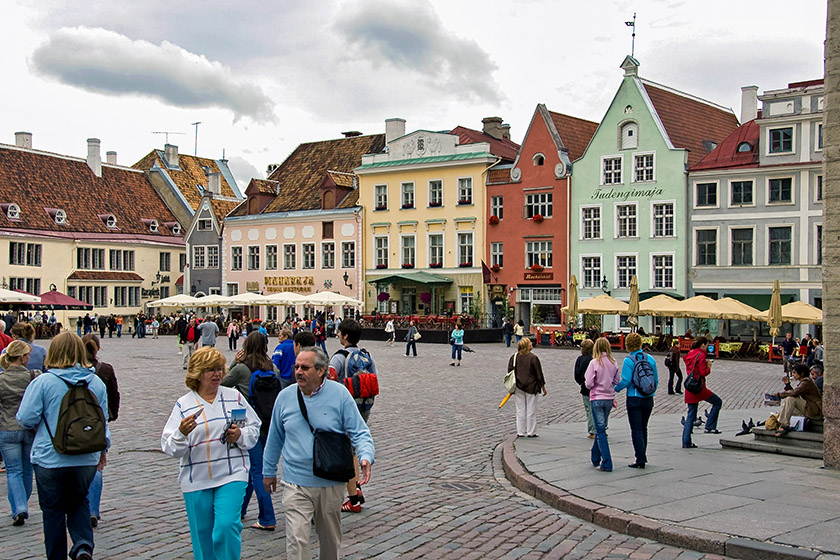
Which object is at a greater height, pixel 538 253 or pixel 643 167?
pixel 643 167

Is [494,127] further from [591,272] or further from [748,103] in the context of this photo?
[748,103]

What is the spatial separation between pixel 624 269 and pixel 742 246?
593cm

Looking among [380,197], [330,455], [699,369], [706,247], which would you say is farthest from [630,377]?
[380,197]

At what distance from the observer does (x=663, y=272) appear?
145ft

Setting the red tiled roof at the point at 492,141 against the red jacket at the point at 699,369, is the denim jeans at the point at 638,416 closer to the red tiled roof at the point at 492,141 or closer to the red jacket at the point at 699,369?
the red jacket at the point at 699,369

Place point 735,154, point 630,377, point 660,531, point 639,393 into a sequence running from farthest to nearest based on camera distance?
1. point 735,154
2. point 630,377
3. point 639,393
4. point 660,531

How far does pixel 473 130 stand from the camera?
5669cm

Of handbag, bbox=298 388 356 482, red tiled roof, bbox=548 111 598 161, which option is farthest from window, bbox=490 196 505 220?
handbag, bbox=298 388 356 482

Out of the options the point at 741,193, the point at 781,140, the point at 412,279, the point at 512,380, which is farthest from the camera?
the point at 412,279

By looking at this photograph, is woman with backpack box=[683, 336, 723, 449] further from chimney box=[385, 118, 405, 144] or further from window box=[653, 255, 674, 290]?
chimney box=[385, 118, 405, 144]

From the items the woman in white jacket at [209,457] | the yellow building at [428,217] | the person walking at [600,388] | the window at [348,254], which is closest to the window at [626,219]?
the yellow building at [428,217]

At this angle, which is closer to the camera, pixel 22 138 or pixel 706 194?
pixel 706 194

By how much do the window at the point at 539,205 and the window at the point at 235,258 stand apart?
2179cm

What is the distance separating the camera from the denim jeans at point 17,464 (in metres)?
8.42
